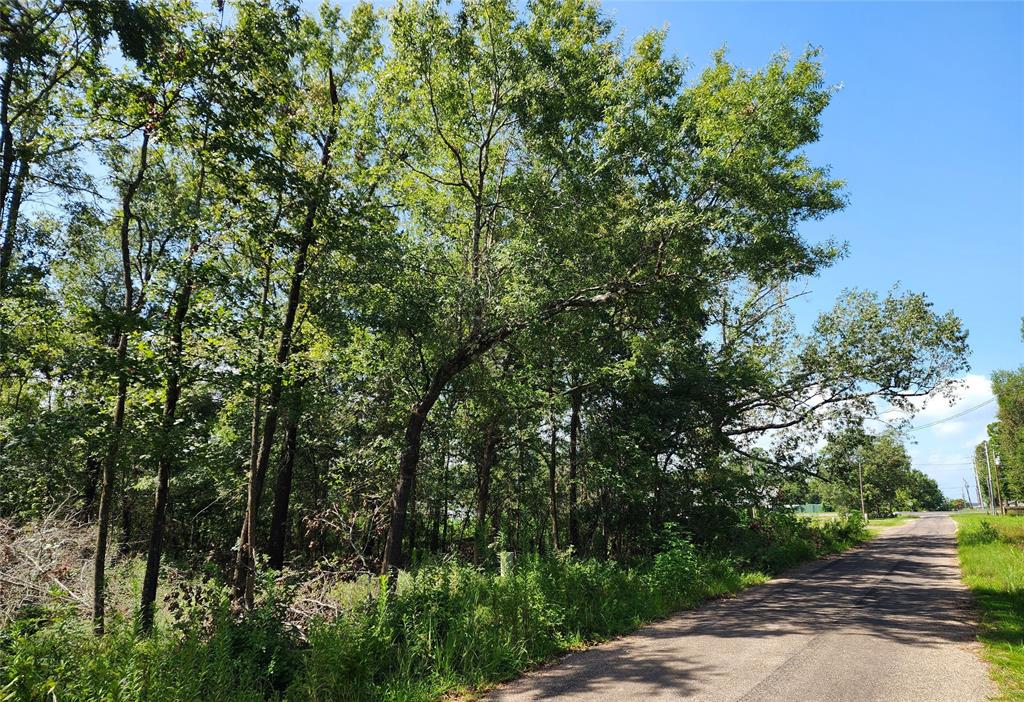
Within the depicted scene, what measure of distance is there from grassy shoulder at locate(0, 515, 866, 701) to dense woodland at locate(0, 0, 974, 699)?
181 centimetres

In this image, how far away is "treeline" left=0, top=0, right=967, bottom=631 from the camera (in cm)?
871

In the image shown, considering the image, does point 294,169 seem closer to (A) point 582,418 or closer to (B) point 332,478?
(B) point 332,478

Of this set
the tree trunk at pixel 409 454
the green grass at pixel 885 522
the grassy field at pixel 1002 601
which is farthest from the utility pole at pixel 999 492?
the tree trunk at pixel 409 454

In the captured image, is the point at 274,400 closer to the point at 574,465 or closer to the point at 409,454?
the point at 409,454

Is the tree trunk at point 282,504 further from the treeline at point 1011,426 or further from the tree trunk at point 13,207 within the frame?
the treeline at point 1011,426

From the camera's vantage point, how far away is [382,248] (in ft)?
34.9

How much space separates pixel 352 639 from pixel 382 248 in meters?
6.80

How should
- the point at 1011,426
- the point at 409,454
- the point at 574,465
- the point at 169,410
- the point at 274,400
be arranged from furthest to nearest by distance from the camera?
the point at 1011,426 < the point at 574,465 < the point at 409,454 < the point at 274,400 < the point at 169,410

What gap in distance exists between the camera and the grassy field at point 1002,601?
20.1 ft

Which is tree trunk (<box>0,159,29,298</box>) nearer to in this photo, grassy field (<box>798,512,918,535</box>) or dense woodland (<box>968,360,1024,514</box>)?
grassy field (<box>798,512,918,535</box>)

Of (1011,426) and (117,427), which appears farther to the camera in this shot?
(1011,426)

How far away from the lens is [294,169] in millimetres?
10930

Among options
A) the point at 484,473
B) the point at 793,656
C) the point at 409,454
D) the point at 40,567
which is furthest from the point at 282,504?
the point at 793,656

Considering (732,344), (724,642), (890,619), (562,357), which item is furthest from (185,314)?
(732,344)
